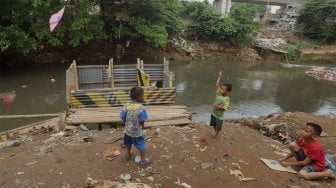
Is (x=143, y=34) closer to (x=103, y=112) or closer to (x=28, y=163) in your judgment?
(x=103, y=112)

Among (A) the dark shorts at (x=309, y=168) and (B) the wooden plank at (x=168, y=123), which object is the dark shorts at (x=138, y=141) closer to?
(B) the wooden plank at (x=168, y=123)

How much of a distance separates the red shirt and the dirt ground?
30 centimetres

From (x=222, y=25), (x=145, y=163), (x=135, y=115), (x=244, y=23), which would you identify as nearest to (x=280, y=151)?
(x=145, y=163)

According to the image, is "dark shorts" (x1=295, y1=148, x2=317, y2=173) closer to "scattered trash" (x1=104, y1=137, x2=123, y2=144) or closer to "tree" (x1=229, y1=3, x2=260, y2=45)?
"scattered trash" (x1=104, y1=137, x2=123, y2=144)

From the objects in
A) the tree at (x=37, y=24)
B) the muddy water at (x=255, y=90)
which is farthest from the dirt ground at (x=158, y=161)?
the tree at (x=37, y=24)

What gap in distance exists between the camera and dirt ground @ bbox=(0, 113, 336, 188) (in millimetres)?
5168

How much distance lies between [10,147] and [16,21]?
12.1m

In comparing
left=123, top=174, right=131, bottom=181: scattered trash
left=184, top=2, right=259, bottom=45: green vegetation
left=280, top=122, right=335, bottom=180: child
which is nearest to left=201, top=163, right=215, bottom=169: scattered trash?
left=123, top=174, right=131, bottom=181: scattered trash

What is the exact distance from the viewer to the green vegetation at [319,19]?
3212 centimetres

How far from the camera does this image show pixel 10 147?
658 centimetres

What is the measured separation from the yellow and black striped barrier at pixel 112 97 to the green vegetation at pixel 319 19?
94.9 feet

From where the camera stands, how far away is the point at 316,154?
217 inches

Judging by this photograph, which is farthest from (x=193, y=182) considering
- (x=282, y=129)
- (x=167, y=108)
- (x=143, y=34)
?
(x=143, y=34)

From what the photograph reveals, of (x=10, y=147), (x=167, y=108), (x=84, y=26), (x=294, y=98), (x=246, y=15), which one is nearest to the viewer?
(x=10, y=147)
